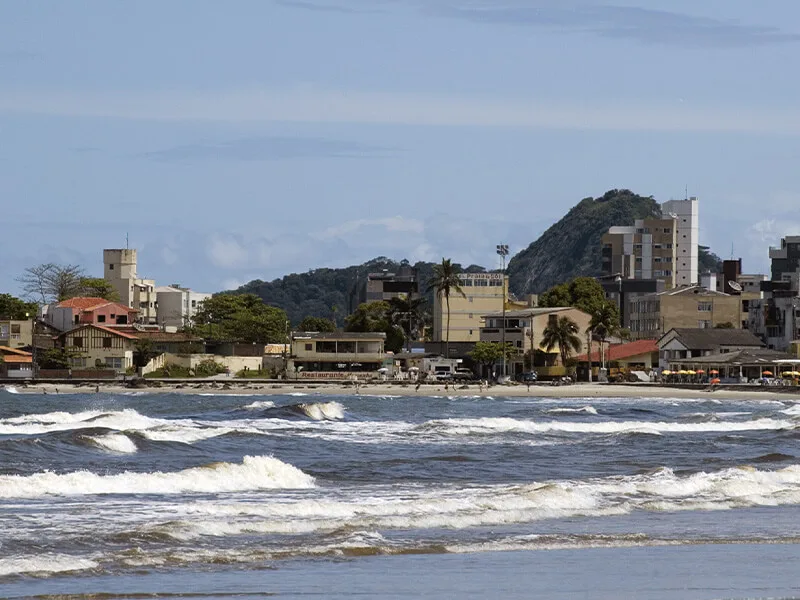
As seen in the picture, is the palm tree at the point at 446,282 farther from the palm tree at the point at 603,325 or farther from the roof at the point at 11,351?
the roof at the point at 11,351

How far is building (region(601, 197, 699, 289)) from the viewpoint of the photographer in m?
183

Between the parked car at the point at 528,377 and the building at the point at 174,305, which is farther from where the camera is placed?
the building at the point at 174,305

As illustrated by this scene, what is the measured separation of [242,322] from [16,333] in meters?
18.1

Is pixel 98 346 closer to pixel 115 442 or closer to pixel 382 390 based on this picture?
pixel 382 390

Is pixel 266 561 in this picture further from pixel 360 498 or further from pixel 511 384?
pixel 511 384

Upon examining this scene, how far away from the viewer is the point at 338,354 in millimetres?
106500

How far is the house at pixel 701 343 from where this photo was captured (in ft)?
A: 367

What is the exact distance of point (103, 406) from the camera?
70625mm

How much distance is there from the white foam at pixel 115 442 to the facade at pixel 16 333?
69.7 metres

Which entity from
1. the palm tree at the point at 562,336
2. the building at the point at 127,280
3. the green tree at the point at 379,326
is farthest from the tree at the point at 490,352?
the building at the point at 127,280

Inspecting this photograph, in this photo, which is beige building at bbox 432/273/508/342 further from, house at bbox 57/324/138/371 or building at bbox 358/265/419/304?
house at bbox 57/324/138/371

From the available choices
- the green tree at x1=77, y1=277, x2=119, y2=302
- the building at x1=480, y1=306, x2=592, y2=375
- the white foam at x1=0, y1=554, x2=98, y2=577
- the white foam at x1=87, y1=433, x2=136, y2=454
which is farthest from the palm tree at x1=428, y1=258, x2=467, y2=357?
the white foam at x1=0, y1=554, x2=98, y2=577

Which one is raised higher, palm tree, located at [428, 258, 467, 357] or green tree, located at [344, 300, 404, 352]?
palm tree, located at [428, 258, 467, 357]

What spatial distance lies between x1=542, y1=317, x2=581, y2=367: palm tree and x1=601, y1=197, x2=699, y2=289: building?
2788 inches
